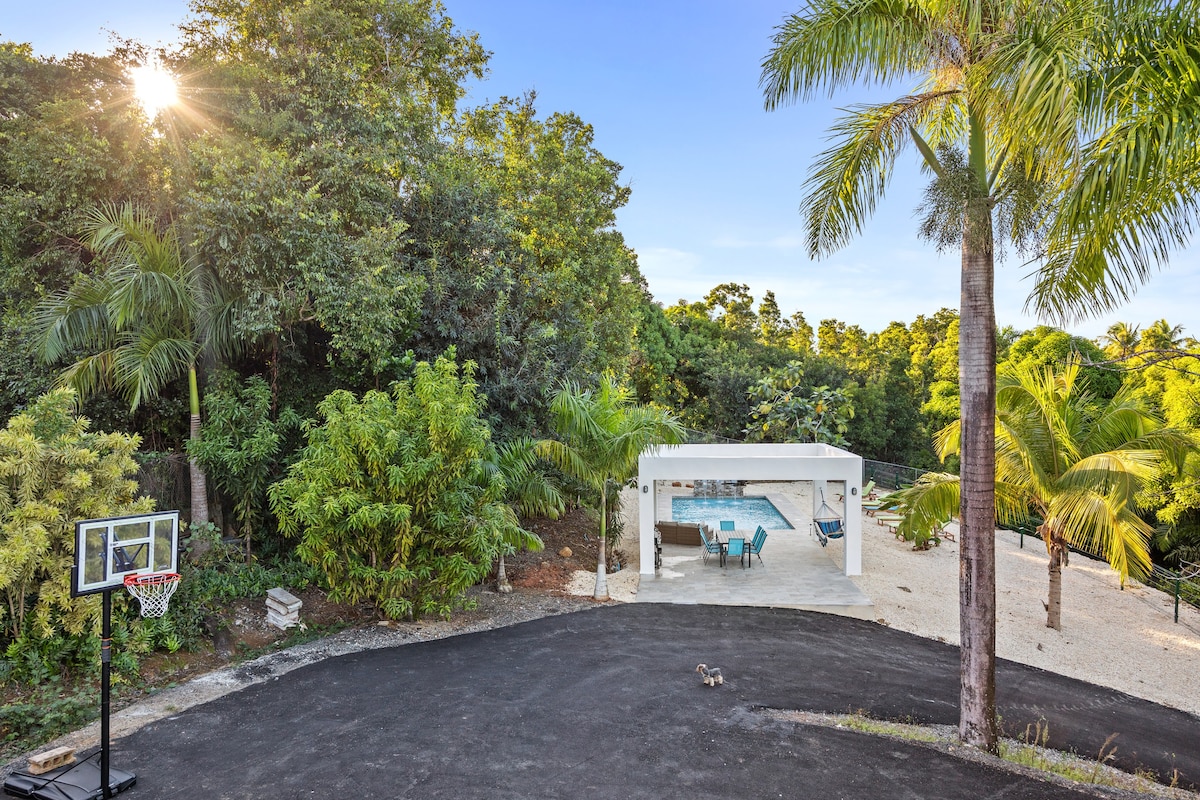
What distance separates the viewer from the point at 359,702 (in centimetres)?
714

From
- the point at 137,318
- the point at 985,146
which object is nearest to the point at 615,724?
the point at 985,146

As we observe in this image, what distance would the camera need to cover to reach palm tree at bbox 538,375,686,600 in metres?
11.7

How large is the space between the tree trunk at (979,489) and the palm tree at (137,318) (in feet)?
34.4

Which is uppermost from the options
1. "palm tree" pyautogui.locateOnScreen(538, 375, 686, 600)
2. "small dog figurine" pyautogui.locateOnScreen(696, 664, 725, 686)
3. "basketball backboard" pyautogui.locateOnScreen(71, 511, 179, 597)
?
"palm tree" pyautogui.locateOnScreen(538, 375, 686, 600)

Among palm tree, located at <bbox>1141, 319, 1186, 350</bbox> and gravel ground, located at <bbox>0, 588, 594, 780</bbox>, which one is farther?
palm tree, located at <bbox>1141, 319, 1186, 350</bbox>

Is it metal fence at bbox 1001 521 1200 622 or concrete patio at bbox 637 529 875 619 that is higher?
concrete patio at bbox 637 529 875 619

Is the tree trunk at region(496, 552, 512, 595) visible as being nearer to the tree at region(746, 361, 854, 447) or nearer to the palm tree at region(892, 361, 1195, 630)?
the palm tree at region(892, 361, 1195, 630)

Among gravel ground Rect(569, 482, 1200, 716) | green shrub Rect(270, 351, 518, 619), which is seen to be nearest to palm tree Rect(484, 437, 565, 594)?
green shrub Rect(270, 351, 518, 619)

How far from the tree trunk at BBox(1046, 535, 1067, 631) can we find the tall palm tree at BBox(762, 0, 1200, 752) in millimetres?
6132

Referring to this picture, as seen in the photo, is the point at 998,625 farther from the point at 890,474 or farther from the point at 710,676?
the point at 890,474

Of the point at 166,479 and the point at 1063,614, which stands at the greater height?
the point at 166,479

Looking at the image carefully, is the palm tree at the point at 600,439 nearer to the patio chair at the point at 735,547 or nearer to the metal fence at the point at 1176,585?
the patio chair at the point at 735,547

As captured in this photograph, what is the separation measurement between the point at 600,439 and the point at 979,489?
21.8 ft

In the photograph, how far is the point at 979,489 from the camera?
21.0ft
